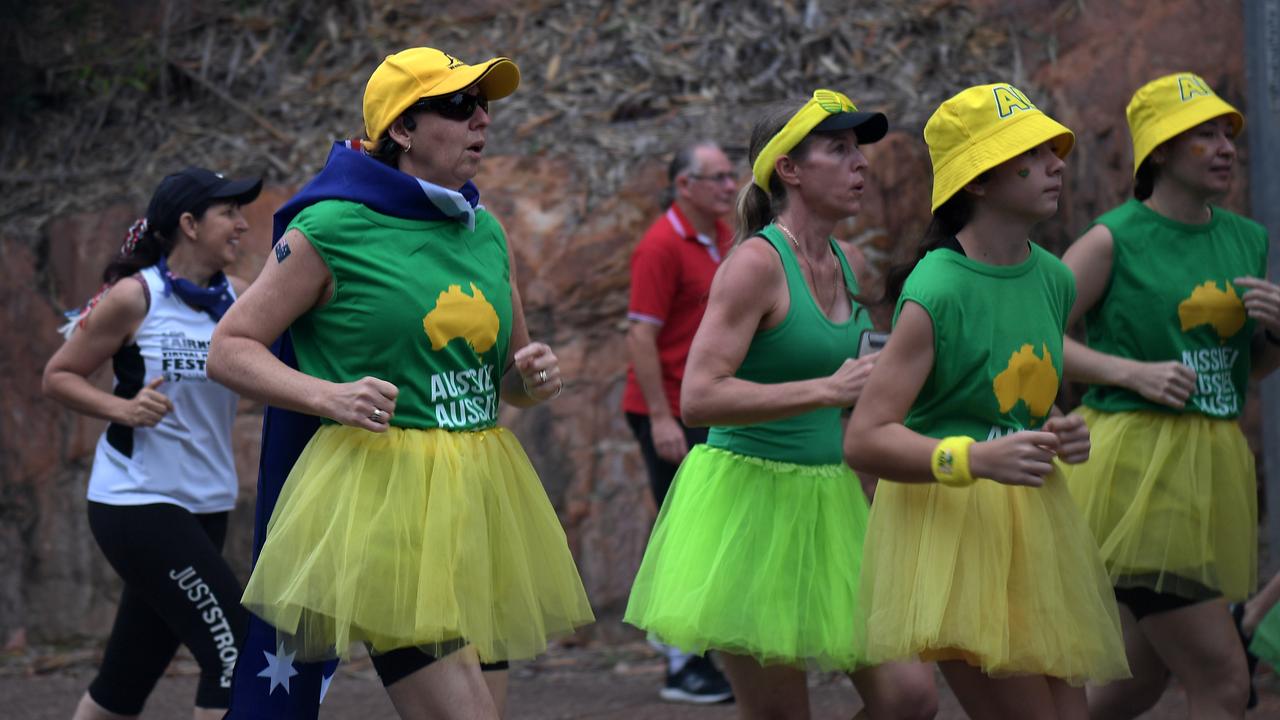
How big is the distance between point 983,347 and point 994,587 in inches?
22.8

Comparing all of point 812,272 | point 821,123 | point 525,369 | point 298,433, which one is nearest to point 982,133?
point 821,123

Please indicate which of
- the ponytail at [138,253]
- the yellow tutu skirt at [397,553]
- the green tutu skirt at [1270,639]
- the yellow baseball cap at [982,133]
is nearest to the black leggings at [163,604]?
the ponytail at [138,253]

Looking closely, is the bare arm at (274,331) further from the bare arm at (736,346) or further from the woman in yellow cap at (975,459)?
the woman in yellow cap at (975,459)

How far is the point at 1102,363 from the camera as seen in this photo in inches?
195

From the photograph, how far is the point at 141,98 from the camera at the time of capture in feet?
32.9

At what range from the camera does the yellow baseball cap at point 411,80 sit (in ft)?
12.9

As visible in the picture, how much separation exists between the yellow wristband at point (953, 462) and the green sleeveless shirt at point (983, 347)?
234 millimetres

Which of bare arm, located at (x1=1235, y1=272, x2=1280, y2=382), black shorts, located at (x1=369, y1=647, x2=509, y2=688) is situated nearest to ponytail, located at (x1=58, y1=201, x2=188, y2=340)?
black shorts, located at (x1=369, y1=647, x2=509, y2=688)

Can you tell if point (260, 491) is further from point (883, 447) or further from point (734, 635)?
point (883, 447)

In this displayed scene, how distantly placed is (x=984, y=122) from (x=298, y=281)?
175 cm

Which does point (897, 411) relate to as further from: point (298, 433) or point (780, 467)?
point (298, 433)

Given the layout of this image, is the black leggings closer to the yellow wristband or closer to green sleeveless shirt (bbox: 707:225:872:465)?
green sleeveless shirt (bbox: 707:225:872:465)

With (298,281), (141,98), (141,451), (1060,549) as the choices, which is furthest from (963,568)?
(141,98)

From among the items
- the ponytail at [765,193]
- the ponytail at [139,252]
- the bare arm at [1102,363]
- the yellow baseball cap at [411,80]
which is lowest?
the bare arm at [1102,363]
